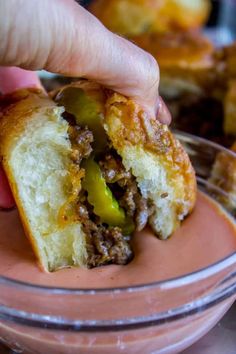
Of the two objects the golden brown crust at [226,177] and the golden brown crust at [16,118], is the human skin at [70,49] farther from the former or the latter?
the golden brown crust at [226,177]

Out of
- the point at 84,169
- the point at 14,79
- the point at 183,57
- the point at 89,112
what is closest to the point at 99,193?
the point at 84,169

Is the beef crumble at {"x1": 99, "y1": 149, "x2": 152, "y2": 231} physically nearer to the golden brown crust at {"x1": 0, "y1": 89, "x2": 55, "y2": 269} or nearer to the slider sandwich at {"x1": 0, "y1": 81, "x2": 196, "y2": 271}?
the slider sandwich at {"x1": 0, "y1": 81, "x2": 196, "y2": 271}

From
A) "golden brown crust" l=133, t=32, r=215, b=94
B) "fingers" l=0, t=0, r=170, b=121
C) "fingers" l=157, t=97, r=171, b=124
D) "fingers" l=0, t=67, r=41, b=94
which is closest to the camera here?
"fingers" l=0, t=0, r=170, b=121

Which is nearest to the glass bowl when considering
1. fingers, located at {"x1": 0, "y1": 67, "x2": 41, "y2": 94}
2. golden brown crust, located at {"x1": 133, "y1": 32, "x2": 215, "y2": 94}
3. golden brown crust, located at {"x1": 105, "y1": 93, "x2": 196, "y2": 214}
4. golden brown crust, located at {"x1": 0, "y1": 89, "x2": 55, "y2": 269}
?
golden brown crust, located at {"x1": 0, "y1": 89, "x2": 55, "y2": 269}

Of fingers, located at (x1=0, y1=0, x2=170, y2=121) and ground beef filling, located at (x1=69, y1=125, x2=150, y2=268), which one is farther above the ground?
fingers, located at (x1=0, y1=0, x2=170, y2=121)

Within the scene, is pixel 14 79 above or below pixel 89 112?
below

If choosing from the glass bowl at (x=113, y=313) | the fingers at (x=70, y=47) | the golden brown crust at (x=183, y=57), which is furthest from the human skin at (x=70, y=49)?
the golden brown crust at (x=183, y=57)

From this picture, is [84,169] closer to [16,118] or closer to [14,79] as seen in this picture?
[16,118]

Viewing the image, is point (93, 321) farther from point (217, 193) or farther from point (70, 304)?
point (217, 193)
